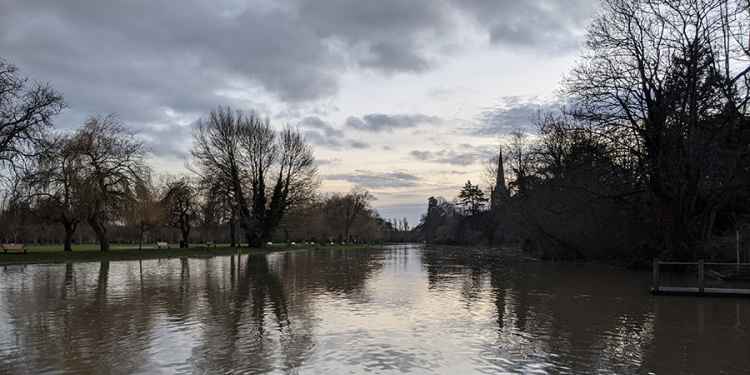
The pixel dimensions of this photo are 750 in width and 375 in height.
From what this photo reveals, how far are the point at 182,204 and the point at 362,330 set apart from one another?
51953 millimetres

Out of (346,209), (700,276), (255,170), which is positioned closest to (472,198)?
(346,209)

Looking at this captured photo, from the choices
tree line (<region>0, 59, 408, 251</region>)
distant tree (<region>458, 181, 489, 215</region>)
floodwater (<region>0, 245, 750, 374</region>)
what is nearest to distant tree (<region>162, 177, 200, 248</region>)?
tree line (<region>0, 59, 408, 251</region>)

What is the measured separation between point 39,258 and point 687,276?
1332 inches

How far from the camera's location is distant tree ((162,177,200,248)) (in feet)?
176

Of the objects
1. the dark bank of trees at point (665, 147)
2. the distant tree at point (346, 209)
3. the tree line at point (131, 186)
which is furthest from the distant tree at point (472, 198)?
the dark bank of trees at point (665, 147)

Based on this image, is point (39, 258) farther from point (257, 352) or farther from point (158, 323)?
point (257, 352)

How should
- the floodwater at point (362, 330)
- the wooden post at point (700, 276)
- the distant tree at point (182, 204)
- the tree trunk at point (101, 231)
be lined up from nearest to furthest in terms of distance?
the floodwater at point (362, 330) → the wooden post at point (700, 276) → the tree trunk at point (101, 231) → the distant tree at point (182, 204)

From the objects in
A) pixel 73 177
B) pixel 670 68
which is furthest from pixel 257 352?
pixel 73 177

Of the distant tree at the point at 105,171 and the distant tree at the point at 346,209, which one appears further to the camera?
the distant tree at the point at 346,209

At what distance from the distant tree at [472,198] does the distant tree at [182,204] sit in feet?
211

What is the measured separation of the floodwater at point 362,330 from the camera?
782cm

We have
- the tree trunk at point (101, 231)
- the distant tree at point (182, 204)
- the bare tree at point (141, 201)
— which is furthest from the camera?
the distant tree at point (182, 204)

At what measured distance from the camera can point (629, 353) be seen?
28.2 feet

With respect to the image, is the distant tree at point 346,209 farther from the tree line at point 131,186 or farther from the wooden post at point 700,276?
the wooden post at point 700,276
